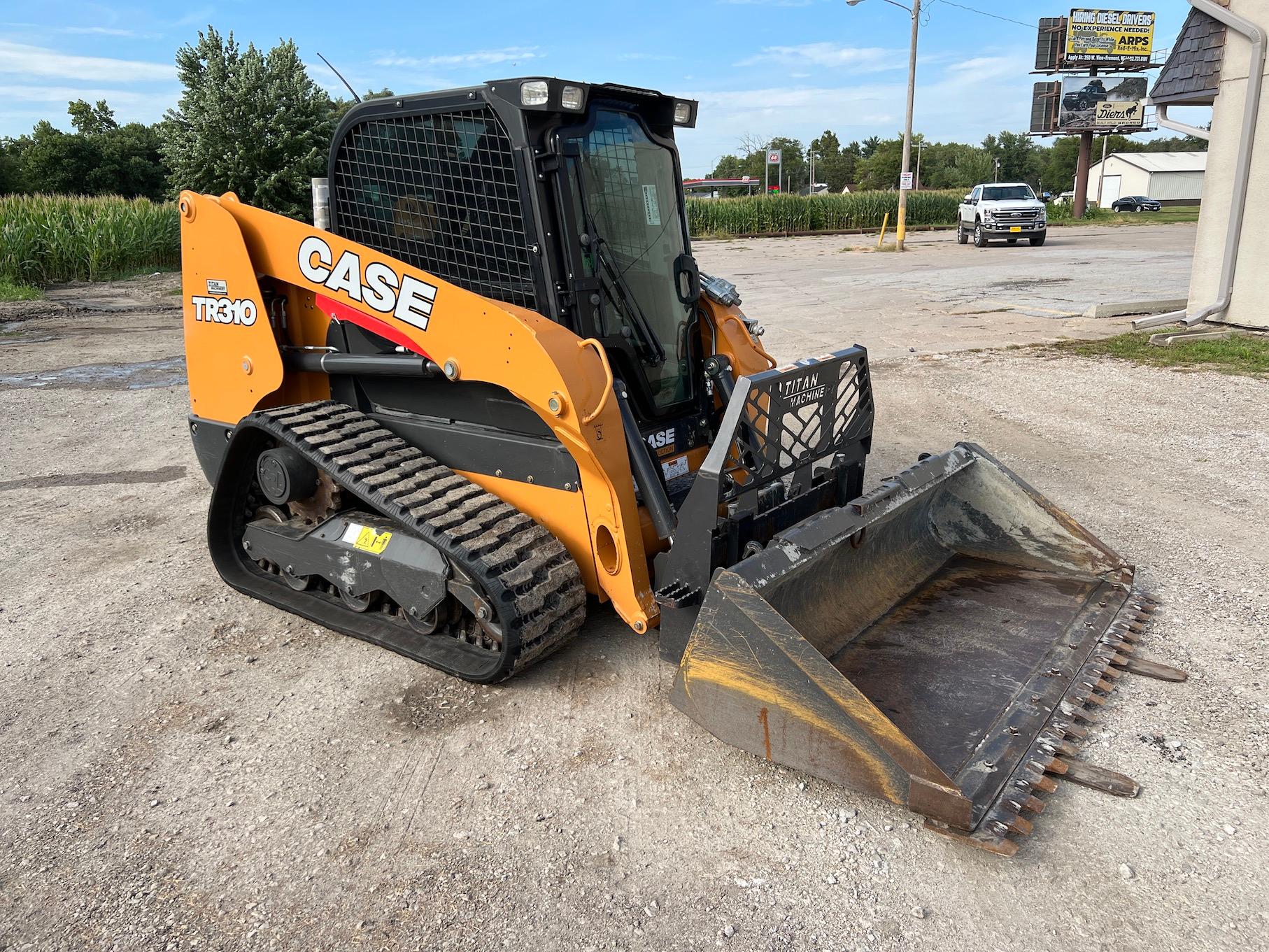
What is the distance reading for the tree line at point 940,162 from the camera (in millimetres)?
82125

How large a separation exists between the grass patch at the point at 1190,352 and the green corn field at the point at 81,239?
52.8 feet

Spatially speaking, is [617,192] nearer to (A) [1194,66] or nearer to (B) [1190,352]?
(B) [1190,352]

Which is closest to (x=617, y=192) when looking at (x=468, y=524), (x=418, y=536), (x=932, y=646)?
(x=468, y=524)

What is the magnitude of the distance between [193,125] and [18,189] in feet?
92.7

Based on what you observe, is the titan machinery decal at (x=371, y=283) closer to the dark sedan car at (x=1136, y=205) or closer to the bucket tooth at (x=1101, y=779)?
the bucket tooth at (x=1101, y=779)

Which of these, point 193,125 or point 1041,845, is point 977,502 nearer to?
point 1041,845

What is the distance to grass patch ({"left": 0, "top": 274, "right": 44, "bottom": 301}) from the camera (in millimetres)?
16672

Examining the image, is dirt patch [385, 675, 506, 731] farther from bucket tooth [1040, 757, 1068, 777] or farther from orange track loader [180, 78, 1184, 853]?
bucket tooth [1040, 757, 1068, 777]

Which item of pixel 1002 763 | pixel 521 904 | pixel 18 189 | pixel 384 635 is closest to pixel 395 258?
pixel 384 635

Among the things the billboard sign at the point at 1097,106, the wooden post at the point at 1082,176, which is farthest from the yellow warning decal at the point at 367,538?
the billboard sign at the point at 1097,106

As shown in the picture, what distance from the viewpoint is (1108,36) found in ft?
152

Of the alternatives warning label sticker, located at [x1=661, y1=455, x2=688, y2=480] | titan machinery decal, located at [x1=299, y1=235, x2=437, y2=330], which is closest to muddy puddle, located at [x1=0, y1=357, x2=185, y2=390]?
titan machinery decal, located at [x1=299, y1=235, x2=437, y2=330]

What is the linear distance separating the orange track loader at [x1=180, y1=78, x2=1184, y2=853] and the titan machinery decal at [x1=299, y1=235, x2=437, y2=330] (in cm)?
1

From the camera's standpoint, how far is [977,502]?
15.1ft
